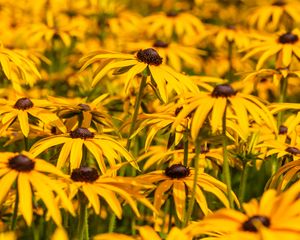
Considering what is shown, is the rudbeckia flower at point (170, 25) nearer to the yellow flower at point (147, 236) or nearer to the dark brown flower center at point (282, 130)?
the dark brown flower center at point (282, 130)

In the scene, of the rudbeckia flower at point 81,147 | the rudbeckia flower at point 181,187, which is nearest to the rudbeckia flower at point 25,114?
the rudbeckia flower at point 81,147

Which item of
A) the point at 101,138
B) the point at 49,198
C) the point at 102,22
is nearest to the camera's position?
the point at 49,198

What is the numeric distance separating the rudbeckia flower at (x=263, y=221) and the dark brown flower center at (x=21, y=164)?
0.75m

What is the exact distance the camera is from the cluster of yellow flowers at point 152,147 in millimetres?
2840

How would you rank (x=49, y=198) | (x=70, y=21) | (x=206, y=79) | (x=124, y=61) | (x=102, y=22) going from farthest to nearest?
(x=70, y=21) → (x=102, y=22) → (x=206, y=79) → (x=124, y=61) → (x=49, y=198)

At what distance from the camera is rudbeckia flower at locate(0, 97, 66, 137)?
3.90 metres

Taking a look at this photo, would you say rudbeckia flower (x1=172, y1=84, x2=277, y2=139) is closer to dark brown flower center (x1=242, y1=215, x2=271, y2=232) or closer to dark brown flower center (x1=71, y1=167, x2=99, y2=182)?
dark brown flower center (x1=71, y1=167, x2=99, y2=182)

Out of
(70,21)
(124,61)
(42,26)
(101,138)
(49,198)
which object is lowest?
(49,198)

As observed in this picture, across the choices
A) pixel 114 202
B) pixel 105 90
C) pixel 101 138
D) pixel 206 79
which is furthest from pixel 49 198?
pixel 105 90

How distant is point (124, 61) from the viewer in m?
4.07

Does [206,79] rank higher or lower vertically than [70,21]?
lower

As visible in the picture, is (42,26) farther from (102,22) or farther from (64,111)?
(64,111)

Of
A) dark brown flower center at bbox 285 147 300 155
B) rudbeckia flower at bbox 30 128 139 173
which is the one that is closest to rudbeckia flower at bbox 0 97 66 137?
rudbeckia flower at bbox 30 128 139 173

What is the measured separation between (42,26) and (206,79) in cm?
290
